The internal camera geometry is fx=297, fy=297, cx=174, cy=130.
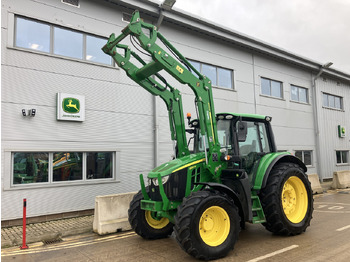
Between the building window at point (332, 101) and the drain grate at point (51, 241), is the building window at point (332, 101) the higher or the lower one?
the higher one

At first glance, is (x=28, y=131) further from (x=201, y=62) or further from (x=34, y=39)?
(x=201, y=62)

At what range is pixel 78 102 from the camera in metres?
9.11

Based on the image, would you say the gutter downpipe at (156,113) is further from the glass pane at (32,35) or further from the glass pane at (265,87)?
the glass pane at (265,87)

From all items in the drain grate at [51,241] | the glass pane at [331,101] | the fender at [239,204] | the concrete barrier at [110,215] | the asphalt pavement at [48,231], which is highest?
the glass pane at [331,101]

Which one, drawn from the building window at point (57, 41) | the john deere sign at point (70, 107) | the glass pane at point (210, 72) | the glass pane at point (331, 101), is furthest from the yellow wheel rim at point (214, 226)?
the glass pane at point (331, 101)

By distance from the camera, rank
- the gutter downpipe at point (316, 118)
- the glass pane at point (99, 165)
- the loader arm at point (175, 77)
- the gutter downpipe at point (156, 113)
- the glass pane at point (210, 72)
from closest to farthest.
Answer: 1. the loader arm at point (175, 77)
2. the glass pane at point (99, 165)
3. the gutter downpipe at point (156, 113)
4. the glass pane at point (210, 72)
5. the gutter downpipe at point (316, 118)

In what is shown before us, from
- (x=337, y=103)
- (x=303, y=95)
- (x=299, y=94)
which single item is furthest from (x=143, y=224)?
(x=337, y=103)

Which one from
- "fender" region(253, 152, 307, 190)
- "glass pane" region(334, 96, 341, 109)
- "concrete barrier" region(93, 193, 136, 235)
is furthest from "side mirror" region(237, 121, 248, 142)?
"glass pane" region(334, 96, 341, 109)

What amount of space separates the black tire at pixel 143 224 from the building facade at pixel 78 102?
11.7 feet

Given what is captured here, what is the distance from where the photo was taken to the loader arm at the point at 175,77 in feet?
17.5

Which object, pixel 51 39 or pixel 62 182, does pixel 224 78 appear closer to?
pixel 51 39

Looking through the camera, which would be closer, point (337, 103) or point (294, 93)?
point (294, 93)

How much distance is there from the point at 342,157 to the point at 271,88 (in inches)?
309

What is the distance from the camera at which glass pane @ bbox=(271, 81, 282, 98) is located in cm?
1599
